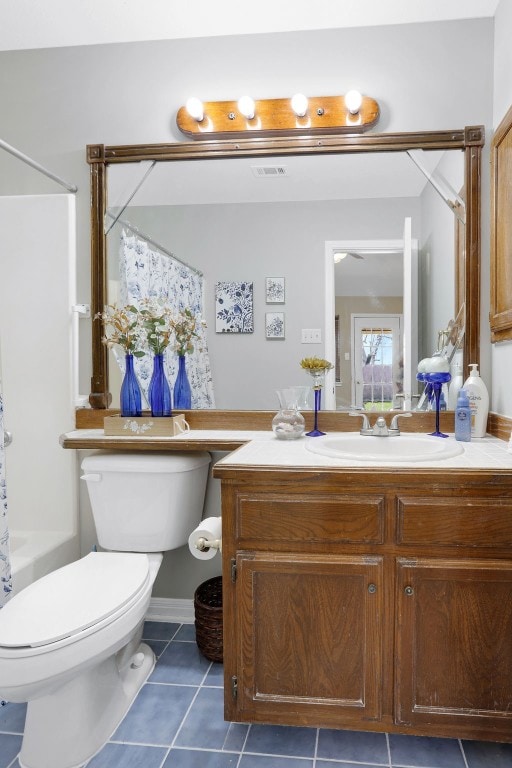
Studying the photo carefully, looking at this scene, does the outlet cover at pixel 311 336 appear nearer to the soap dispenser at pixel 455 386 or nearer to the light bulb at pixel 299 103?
the soap dispenser at pixel 455 386

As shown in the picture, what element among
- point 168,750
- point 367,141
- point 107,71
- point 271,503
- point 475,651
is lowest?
point 168,750

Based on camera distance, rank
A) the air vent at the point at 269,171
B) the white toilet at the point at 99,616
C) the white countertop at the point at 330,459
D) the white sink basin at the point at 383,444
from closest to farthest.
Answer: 1. the white toilet at the point at 99,616
2. the white countertop at the point at 330,459
3. the white sink basin at the point at 383,444
4. the air vent at the point at 269,171

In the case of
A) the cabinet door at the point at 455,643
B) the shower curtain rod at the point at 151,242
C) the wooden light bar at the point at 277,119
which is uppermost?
the wooden light bar at the point at 277,119

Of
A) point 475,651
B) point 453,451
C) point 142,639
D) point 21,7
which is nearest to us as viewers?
point 475,651

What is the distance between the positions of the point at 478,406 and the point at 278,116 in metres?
1.35

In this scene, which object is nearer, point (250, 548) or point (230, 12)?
point (250, 548)

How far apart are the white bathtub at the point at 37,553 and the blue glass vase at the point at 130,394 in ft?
1.96

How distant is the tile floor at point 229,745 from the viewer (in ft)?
4.89

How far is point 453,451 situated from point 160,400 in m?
1.08

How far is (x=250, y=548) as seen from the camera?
1.51 metres

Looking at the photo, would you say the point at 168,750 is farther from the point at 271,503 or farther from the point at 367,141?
the point at 367,141

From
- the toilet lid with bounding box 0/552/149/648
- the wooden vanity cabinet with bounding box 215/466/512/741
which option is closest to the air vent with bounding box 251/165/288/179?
the wooden vanity cabinet with bounding box 215/466/512/741

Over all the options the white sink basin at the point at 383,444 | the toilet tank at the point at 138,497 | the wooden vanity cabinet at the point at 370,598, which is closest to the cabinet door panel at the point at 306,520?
the wooden vanity cabinet at the point at 370,598

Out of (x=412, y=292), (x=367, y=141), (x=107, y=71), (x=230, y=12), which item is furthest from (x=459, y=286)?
(x=107, y=71)
